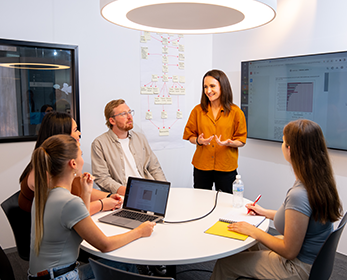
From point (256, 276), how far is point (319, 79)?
2.12 meters

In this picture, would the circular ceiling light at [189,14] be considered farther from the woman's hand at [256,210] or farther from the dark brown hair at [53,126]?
the woman's hand at [256,210]

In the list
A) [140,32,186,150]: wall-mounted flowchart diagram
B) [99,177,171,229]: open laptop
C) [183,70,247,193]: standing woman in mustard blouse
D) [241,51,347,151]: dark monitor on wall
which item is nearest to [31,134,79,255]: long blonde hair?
[99,177,171,229]: open laptop

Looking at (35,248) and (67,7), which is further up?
(67,7)

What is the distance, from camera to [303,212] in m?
1.42

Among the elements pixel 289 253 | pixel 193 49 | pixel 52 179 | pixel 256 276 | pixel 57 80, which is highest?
pixel 193 49

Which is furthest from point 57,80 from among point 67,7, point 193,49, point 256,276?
point 256,276

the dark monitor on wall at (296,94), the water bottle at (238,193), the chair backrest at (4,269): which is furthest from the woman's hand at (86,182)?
the dark monitor on wall at (296,94)

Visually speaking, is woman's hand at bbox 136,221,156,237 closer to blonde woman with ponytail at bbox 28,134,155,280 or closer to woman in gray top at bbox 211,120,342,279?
blonde woman with ponytail at bbox 28,134,155,280

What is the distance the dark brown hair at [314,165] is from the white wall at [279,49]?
1.60 meters

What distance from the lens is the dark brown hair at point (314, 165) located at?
146 cm

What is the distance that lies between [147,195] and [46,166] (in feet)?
2.22

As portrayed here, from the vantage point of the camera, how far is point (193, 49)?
4094mm

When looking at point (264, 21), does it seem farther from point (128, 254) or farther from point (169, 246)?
point (128, 254)

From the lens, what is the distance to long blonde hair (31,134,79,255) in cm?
138
